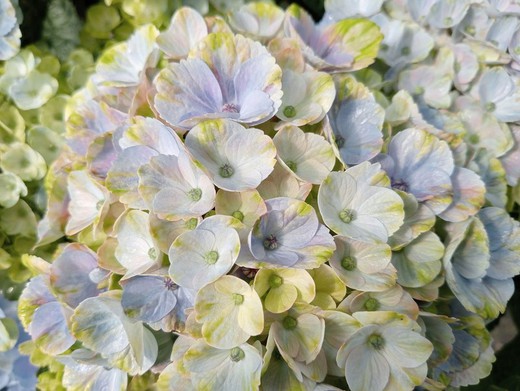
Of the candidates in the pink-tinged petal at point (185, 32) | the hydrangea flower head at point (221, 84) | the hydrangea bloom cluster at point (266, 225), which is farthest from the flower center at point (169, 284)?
the pink-tinged petal at point (185, 32)

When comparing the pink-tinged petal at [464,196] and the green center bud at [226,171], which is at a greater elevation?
the green center bud at [226,171]

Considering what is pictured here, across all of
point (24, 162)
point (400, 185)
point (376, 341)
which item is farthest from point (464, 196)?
point (24, 162)

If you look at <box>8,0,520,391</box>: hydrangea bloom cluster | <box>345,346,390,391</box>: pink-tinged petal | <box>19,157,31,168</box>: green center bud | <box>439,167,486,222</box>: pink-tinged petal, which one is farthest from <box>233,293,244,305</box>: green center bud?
<box>19,157,31,168</box>: green center bud

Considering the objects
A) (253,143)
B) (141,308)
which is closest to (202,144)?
(253,143)

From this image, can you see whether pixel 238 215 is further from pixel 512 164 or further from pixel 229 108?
pixel 512 164

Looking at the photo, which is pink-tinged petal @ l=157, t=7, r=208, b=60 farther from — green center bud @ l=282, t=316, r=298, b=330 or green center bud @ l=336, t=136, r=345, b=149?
green center bud @ l=282, t=316, r=298, b=330

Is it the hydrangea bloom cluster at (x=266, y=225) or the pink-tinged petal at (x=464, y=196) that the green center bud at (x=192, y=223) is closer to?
the hydrangea bloom cluster at (x=266, y=225)

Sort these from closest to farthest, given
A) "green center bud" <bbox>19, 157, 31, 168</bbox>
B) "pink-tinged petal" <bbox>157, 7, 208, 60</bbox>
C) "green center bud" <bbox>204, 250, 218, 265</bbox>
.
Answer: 1. "green center bud" <bbox>204, 250, 218, 265</bbox>
2. "pink-tinged petal" <bbox>157, 7, 208, 60</bbox>
3. "green center bud" <bbox>19, 157, 31, 168</bbox>

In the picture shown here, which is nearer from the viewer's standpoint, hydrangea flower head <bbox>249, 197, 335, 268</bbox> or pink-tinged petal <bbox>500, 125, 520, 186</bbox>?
hydrangea flower head <bbox>249, 197, 335, 268</bbox>
